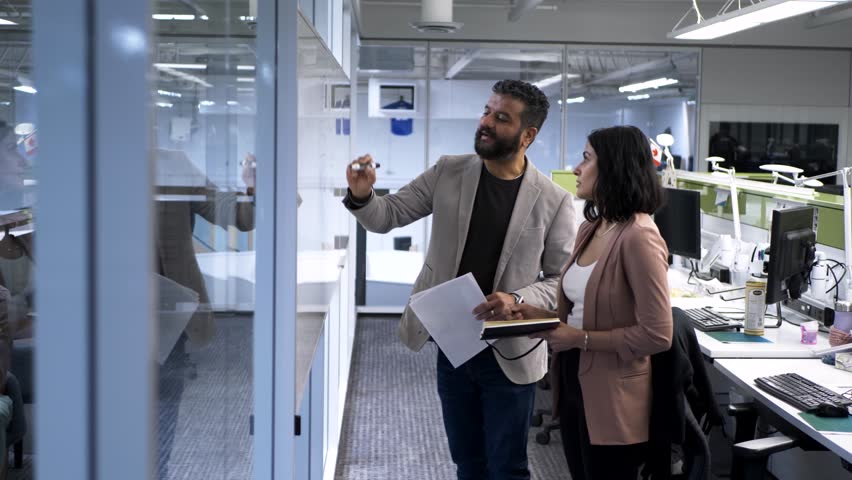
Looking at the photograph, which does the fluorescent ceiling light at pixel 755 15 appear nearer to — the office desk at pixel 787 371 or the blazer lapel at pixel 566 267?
the office desk at pixel 787 371

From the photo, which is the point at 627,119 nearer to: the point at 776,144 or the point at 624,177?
the point at 776,144

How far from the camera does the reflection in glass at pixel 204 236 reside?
2.60ft

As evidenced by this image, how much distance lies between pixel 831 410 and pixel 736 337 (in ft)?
3.11

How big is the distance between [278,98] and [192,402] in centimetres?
74

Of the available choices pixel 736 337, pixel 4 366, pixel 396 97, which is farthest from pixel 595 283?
pixel 396 97

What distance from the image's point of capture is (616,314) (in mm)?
2156

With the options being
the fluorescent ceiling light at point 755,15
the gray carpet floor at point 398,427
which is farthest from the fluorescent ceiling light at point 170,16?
the fluorescent ceiling light at point 755,15

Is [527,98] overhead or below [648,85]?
below

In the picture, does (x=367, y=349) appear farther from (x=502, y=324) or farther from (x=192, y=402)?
(x=192, y=402)

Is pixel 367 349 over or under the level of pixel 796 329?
under

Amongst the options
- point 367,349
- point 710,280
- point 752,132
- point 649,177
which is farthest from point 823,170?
point 649,177

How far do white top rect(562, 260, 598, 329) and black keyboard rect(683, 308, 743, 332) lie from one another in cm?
120

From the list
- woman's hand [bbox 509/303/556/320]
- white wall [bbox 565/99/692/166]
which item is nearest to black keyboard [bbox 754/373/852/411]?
woman's hand [bbox 509/303/556/320]

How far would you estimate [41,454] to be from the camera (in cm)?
59
